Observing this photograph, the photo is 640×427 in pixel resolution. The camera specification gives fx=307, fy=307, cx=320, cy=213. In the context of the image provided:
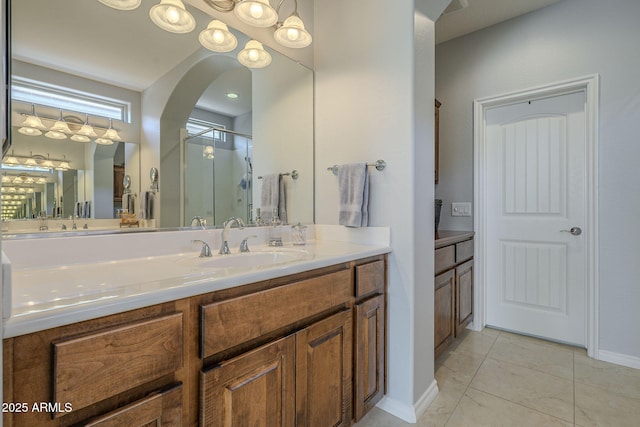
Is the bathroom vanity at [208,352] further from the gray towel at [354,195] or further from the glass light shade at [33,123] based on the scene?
the glass light shade at [33,123]

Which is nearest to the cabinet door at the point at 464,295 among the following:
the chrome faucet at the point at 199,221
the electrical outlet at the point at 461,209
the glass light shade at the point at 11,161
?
the electrical outlet at the point at 461,209

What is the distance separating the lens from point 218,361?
0.86 m

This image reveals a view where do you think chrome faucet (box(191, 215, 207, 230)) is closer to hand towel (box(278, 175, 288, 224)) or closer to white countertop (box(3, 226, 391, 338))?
white countertop (box(3, 226, 391, 338))

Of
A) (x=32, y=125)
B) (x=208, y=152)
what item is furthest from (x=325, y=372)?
(x=32, y=125)

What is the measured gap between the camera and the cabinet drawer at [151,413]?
2.17 ft

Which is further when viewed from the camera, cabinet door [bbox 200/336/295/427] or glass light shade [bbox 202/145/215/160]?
glass light shade [bbox 202/145/215/160]

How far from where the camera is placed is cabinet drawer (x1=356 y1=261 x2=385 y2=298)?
1.38 metres

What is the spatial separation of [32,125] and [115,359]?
0.91 meters

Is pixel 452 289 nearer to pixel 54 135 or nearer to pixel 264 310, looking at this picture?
pixel 264 310

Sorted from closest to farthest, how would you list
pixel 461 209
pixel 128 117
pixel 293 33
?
pixel 128 117 < pixel 293 33 < pixel 461 209

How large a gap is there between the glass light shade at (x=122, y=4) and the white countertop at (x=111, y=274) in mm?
912

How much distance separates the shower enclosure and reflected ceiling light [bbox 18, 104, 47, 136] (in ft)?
1.65

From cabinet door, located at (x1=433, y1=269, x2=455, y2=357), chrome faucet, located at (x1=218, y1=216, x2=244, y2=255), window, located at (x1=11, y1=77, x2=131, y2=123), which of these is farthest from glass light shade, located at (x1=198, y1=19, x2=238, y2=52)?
cabinet door, located at (x1=433, y1=269, x2=455, y2=357)

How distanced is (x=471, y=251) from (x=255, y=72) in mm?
2156
